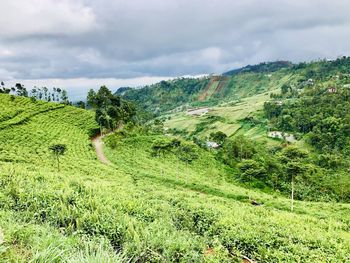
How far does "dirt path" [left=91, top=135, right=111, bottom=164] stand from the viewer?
47269mm

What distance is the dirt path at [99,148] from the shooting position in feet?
155

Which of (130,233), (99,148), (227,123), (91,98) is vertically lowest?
(227,123)

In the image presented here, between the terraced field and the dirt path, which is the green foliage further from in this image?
the terraced field

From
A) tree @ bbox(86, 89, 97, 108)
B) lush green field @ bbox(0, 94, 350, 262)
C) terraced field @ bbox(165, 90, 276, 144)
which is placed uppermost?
tree @ bbox(86, 89, 97, 108)

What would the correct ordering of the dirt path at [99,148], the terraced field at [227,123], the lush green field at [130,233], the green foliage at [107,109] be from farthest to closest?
the terraced field at [227,123], the green foliage at [107,109], the dirt path at [99,148], the lush green field at [130,233]

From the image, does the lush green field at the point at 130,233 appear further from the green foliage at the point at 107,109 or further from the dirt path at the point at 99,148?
the green foliage at the point at 107,109

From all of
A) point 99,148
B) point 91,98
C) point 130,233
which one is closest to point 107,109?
point 91,98

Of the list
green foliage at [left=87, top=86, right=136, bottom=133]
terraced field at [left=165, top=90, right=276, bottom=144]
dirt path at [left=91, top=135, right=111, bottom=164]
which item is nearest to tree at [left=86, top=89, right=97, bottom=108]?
green foliage at [left=87, top=86, right=136, bottom=133]

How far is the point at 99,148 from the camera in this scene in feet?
181

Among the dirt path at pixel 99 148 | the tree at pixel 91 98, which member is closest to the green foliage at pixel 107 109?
the tree at pixel 91 98

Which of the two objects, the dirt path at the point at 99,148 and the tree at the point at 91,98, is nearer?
the dirt path at the point at 99,148

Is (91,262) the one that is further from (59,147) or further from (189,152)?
(189,152)

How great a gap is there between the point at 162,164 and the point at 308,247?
132 feet

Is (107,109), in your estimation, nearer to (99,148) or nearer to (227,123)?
(99,148)
